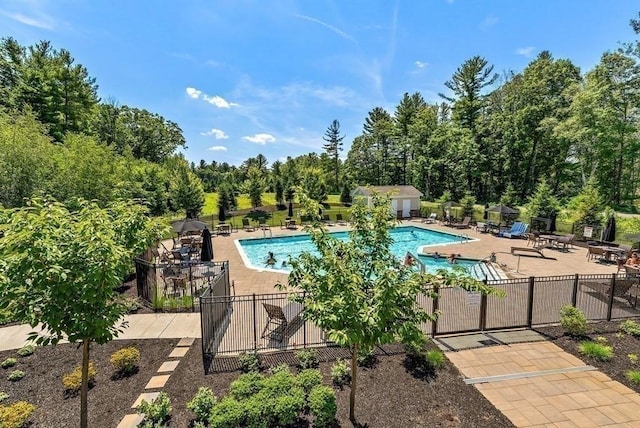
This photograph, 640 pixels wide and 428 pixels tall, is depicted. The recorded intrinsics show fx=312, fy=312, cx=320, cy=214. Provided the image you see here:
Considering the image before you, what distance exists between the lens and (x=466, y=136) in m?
38.1

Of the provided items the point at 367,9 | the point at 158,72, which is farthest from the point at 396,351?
the point at 158,72

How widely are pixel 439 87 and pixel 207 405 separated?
48653mm

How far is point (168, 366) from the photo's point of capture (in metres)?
6.56

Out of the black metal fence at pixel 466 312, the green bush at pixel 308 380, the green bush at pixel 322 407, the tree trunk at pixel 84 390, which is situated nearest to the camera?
the tree trunk at pixel 84 390

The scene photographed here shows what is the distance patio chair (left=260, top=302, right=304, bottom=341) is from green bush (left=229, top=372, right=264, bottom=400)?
2.06 meters

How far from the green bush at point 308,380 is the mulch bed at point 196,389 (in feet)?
1.54

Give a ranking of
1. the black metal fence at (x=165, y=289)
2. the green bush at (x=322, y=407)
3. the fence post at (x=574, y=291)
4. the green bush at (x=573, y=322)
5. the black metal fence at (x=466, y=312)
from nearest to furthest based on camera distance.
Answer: the green bush at (x=322, y=407) < the black metal fence at (x=466, y=312) < the green bush at (x=573, y=322) < the fence post at (x=574, y=291) < the black metal fence at (x=165, y=289)

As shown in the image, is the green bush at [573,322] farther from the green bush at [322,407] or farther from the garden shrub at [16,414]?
the garden shrub at [16,414]

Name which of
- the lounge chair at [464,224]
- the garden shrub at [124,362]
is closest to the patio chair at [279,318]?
the garden shrub at [124,362]

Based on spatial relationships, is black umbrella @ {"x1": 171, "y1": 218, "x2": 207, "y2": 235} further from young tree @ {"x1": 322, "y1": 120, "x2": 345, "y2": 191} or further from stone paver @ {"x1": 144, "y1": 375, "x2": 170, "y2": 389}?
young tree @ {"x1": 322, "y1": 120, "x2": 345, "y2": 191}

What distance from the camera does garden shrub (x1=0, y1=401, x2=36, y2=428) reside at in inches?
190

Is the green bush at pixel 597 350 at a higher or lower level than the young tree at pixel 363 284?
lower

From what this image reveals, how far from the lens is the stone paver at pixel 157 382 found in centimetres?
591

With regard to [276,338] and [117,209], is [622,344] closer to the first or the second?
[276,338]
